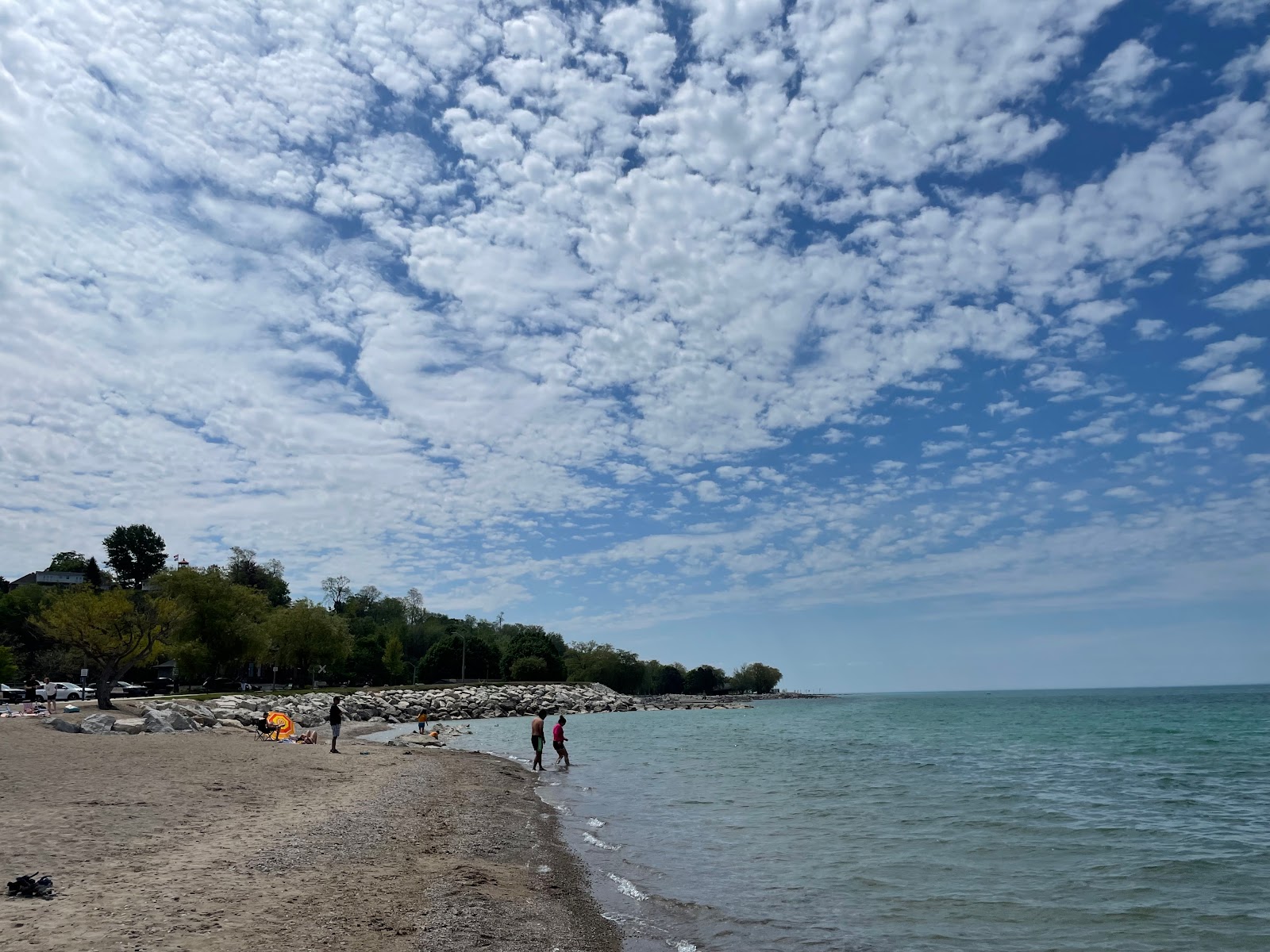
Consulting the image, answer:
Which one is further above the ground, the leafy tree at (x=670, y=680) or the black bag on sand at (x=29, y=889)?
the leafy tree at (x=670, y=680)

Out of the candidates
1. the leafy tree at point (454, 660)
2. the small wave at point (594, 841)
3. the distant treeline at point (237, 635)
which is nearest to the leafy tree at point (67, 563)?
the distant treeline at point (237, 635)

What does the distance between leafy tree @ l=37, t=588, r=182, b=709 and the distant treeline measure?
0.24ft

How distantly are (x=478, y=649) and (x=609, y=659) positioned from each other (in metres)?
38.6

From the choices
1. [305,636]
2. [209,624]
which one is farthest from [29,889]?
[305,636]

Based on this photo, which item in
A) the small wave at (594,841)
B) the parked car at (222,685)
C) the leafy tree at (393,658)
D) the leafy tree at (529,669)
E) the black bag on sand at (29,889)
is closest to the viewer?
the black bag on sand at (29,889)

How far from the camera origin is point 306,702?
52.1 meters

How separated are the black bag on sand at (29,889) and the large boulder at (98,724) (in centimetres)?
2149

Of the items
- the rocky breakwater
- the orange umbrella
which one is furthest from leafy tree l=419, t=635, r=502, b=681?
the orange umbrella

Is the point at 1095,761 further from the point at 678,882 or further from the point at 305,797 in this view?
the point at 305,797

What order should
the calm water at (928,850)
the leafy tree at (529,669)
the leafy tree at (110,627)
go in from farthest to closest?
the leafy tree at (529,669) → the leafy tree at (110,627) → the calm water at (928,850)

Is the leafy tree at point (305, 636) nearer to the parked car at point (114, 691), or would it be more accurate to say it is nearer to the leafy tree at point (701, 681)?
the parked car at point (114, 691)

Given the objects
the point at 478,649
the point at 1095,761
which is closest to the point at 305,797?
the point at 1095,761

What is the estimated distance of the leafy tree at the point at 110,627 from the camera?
37562mm

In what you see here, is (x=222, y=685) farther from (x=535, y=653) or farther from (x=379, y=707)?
(x=535, y=653)
